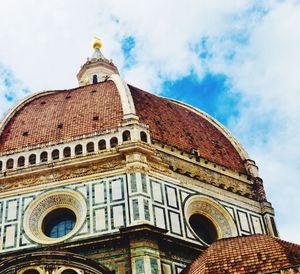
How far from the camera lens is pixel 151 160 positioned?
20172 mm

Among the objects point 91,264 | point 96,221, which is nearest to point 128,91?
point 96,221

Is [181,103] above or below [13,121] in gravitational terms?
above

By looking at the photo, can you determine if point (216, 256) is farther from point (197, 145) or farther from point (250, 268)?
point (197, 145)

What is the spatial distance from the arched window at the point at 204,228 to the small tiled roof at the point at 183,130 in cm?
258

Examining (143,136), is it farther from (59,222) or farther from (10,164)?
(10,164)

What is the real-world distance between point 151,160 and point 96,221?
2.86 metres

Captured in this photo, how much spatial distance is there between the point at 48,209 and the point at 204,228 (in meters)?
5.17

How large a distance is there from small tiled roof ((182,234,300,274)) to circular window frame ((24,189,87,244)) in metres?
4.23

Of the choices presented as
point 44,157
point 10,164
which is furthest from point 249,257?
point 10,164

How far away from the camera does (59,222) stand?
19.8 meters

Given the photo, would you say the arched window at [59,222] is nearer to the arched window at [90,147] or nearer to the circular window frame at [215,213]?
the arched window at [90,147]

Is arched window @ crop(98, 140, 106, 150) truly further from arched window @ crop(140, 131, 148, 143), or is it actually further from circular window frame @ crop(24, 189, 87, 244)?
circular window frame @ crop(24, 189, 87, 244)

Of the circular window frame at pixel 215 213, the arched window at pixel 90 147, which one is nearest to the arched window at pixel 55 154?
the arched window at pixel 90 147

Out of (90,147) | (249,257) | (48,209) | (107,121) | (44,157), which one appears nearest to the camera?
(249,257)
